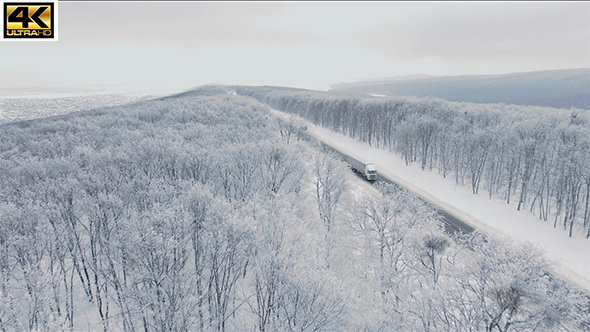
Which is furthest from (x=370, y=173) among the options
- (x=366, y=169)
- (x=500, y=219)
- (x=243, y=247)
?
(x=243, y=247)

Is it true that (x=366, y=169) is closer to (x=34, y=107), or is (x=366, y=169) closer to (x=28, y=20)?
(x=28, y=20)

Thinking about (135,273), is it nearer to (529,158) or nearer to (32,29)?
(32,29)

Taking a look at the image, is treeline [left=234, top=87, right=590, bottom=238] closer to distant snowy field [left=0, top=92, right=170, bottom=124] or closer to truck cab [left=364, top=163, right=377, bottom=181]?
truck cab [left=364, top=163, right=377, bottom=181]

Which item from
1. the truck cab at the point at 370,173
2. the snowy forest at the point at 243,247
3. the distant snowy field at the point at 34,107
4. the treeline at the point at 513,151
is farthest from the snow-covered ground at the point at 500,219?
the distant snowy field at the point at 34,107

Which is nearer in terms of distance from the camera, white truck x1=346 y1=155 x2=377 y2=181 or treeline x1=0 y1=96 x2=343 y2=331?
treeline x1=0 y1=96 x2=343 y2=331

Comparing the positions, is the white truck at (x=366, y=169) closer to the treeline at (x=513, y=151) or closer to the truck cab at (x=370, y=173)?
the truck cab at (x=370, y=173)

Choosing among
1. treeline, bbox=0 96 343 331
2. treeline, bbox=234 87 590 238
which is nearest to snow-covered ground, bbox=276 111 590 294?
treeline, bbox=234 87 590 238
